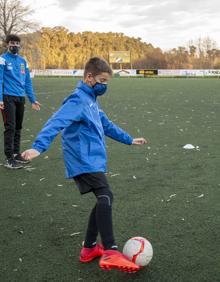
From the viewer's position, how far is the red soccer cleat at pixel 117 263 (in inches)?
136

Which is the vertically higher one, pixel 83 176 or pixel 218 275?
pixel 83 176

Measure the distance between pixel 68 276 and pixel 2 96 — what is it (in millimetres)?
4243

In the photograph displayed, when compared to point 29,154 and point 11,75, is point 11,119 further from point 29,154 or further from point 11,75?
point 29,154

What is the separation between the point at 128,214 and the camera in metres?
4.97

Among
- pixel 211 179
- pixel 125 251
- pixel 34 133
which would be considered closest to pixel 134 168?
pixel 211 179

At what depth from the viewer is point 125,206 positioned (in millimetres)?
5250

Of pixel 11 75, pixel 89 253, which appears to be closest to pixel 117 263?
pixel 89 253

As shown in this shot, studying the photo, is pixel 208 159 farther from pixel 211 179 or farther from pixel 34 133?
pixel 34 133

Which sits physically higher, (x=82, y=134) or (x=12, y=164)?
(x=82, y=134)

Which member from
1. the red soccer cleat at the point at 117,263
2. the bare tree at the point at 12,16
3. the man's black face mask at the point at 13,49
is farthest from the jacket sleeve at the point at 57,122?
the bare tree at the point at 12,16

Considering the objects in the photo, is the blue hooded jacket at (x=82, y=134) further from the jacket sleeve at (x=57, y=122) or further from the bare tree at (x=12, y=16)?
the bare tree at (x=12, y=16)

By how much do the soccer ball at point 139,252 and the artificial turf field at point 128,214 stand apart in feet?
0.34

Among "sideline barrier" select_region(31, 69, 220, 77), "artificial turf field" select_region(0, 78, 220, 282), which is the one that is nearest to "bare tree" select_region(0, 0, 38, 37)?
"sideline barrier" select_region(31, 69, 220, 77)

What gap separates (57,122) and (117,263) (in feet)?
3.95
